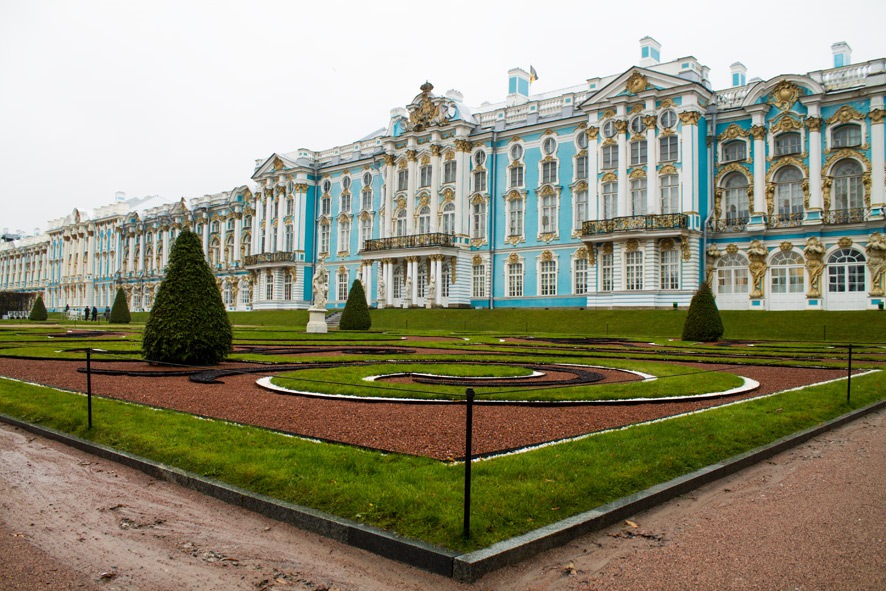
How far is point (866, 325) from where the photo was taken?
28703 millimetres

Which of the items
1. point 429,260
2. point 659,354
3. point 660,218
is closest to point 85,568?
point 659,354

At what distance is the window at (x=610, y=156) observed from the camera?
41.2 meters

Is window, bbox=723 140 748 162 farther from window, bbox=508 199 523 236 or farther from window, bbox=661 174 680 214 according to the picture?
window, bbox=508 199 523 236

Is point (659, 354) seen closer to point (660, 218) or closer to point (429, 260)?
point (660, 218)

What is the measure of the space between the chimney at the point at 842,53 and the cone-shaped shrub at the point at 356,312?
29997 millimetres

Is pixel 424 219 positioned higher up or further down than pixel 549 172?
further down

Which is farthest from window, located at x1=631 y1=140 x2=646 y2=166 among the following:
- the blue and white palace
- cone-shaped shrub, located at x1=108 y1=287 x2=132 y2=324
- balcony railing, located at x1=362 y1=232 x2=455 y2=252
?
cone-shaped shrub, located at x1=108 y1=287 x2=132 y2=324

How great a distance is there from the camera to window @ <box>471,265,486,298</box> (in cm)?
4794

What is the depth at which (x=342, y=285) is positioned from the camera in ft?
186

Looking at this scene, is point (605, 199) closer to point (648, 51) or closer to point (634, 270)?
point (634, 270)

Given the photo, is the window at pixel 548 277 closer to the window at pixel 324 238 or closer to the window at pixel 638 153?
the window at pixel 638 153

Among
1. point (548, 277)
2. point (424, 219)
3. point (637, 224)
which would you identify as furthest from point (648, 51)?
point (424, 219)

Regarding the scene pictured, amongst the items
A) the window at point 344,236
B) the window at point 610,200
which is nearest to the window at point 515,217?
the window at point 610,200

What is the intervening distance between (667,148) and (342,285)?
28.5m
